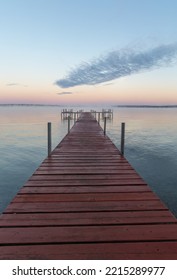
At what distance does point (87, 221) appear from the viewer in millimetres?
3189

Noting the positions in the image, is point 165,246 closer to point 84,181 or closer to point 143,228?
point 143,228

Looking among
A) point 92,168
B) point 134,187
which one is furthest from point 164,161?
point 134,187

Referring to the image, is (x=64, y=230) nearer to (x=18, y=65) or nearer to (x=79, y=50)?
(x=79, y=50)

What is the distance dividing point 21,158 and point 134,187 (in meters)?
12.0

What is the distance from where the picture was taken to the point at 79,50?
88.0 ft

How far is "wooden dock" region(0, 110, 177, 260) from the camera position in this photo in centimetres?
249

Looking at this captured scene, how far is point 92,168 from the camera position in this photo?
20.4ft

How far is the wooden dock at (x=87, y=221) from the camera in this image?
8.18ft

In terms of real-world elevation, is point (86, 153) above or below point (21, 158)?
above
